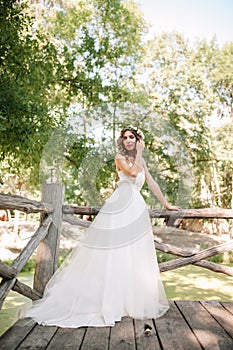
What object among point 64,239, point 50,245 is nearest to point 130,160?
point 50,245

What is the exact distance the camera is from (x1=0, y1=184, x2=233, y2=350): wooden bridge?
215 cm

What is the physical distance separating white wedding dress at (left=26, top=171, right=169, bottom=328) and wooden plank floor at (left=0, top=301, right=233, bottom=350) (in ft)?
0.32

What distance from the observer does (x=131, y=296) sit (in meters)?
2.67

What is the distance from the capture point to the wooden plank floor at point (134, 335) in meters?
2.11

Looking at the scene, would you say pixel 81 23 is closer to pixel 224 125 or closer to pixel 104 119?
pixel 224 125

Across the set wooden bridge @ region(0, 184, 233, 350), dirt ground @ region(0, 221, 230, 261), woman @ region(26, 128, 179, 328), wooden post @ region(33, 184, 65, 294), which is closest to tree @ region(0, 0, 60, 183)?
wooden post @ region(33, 184, 65, 294)

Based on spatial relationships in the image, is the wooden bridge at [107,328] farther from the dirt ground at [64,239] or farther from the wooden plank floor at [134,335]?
the dirt ground at [64,239]

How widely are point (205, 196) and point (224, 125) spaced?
259 cm

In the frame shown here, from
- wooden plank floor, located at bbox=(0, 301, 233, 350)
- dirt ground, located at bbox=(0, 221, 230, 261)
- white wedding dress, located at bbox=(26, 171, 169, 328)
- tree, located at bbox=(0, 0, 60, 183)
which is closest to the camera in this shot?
wooden plank floor, located at bbox=(0, 301, 233, 350)

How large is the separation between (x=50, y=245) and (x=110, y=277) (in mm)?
778

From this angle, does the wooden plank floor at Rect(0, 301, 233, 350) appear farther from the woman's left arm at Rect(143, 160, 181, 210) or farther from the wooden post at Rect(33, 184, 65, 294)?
the woman's left arm at Rect(143, 160, 181, 210)

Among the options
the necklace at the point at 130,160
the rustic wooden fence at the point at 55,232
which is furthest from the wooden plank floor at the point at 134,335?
the necklace at the point at 130,160

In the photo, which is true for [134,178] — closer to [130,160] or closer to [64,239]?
[130,160]

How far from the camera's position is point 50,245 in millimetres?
3270
